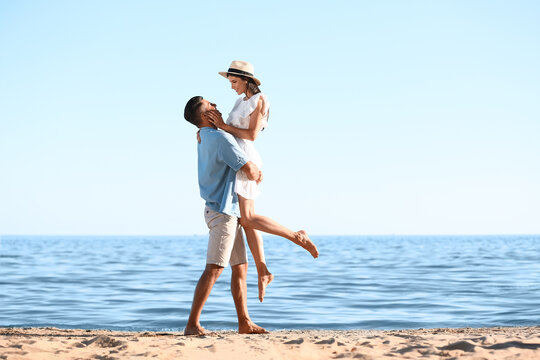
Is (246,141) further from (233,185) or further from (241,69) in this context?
(241,69)

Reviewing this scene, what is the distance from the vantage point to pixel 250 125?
4.90 m

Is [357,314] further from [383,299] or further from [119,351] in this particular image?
[119,351]

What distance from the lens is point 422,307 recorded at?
377 inches

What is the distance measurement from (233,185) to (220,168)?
16 cm

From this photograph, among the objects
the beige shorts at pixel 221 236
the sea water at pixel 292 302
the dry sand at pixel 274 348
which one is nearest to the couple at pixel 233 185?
the beige shorts at pixel 221 236

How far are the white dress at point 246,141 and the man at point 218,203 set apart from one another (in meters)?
0.06

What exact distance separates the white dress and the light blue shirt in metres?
0.06

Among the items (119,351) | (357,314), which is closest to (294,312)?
(357,314)

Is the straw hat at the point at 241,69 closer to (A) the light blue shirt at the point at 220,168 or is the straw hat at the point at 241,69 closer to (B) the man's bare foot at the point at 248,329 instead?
(A) the light blue shirt at the point at 220,168

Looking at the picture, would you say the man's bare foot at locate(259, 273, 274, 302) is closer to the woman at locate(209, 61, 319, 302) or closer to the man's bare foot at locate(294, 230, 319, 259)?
the woman at locate(209, 61, 319, 302)

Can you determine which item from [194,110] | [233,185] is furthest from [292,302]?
[194,110]

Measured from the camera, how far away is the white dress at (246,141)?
15.9 feet

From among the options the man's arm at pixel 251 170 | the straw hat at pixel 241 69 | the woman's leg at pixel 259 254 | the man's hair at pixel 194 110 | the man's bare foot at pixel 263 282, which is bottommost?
the man's bare foot at pixel 263 282

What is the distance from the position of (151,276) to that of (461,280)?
7543mm
